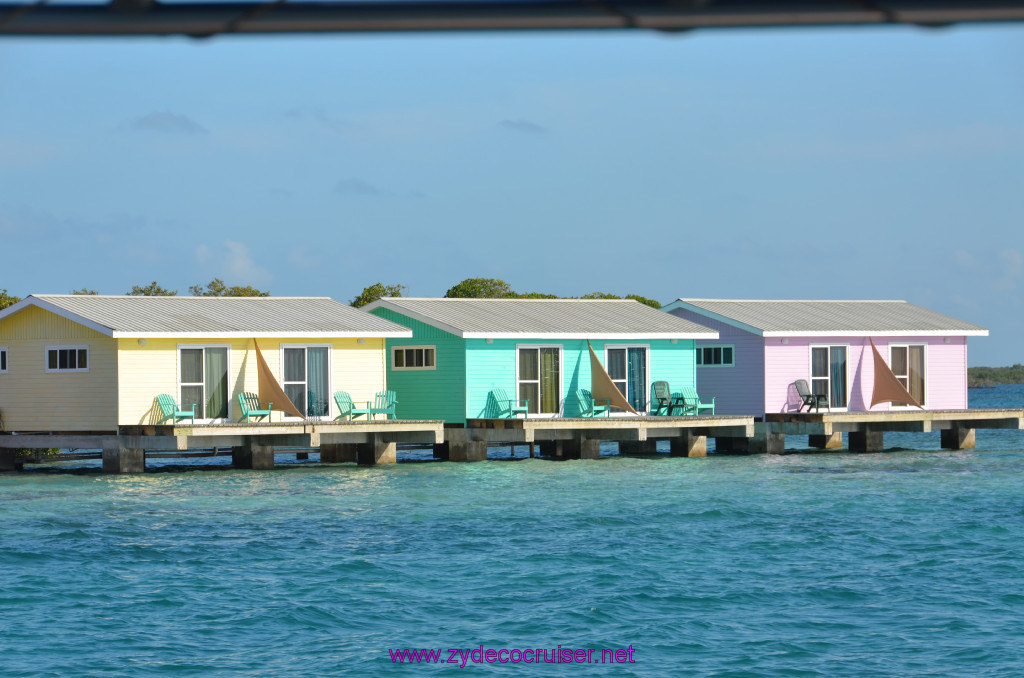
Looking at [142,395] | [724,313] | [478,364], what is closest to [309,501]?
[142,395]

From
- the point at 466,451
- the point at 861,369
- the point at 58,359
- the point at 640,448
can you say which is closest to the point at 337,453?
the point at 466,451

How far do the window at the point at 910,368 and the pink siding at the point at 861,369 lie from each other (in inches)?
6.0

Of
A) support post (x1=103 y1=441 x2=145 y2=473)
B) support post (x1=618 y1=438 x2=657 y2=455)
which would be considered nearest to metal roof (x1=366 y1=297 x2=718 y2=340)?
support post (x1=618 y1=438 x2=657 y2=455)

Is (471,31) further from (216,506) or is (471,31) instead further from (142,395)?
(142,395)

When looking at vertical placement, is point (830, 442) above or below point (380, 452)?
below

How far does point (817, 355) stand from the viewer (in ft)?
115

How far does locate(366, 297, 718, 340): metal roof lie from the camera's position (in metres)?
31.7

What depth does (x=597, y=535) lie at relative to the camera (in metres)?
20.8

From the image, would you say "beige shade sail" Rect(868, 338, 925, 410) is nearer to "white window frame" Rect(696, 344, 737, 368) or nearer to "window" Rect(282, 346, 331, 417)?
"white window frame" Rect(696, 344, 737, 368)

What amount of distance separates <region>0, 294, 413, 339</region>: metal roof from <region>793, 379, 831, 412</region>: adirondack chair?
10.7 metres

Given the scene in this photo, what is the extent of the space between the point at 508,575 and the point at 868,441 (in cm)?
2082

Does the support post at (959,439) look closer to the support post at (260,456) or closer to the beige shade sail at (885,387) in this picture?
the beige shade sail at (885,387)

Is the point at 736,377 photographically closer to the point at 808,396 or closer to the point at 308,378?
the point at 808,396

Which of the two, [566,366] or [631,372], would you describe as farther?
[631,372]
